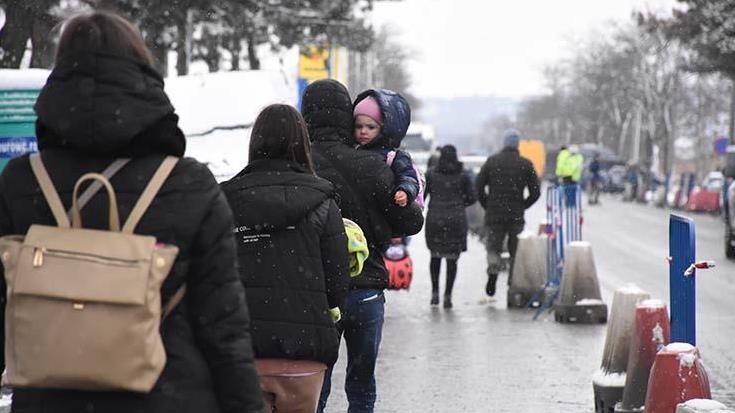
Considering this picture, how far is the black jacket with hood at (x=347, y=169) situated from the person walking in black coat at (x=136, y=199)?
2.74 metres

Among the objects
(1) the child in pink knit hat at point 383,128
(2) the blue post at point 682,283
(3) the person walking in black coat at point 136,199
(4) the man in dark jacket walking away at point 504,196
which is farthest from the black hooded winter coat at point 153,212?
(4) the man in dark jacket walking away at point 504,196

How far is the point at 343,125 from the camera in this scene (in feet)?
20.7

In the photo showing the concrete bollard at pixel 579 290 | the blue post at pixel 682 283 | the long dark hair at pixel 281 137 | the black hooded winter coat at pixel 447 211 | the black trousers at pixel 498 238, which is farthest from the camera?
the black trousers at pixel 498 238

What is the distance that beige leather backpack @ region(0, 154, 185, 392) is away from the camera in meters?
3.25

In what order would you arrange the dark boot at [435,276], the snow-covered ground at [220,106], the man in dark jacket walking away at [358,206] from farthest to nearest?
1. the dark boot at [435,276]
2. the snow-covered ground at [220,106]
3. the man in dark jacket walking away at [358,206]

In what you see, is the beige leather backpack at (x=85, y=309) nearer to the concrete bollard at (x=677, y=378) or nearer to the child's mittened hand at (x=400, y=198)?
the child's mittened hand at (x=400, y=198)

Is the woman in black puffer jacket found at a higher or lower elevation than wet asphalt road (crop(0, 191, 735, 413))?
higher

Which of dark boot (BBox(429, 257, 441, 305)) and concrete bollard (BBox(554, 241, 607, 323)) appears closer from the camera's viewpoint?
concrete bollard (BBox(554, 241, 607, 323))

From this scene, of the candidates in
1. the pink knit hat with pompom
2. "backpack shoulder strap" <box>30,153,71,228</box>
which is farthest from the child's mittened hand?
"backpack shoulder strap" <box>30,153,71,228</box>

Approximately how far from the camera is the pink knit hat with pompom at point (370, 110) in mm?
6480

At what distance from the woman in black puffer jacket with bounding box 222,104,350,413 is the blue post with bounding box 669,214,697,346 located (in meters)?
2.56

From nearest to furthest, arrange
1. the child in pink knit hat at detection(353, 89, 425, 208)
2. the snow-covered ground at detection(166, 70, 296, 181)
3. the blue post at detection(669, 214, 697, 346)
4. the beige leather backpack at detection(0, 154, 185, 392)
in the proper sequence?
the beige leather backpack at detection(0, 154, 185, 392) < the child in pink knit hat at detection(353, 89, 425, 208) < the blue post at detection(669, 214, 697, 346) < the snow-covered ground at detection(166, 70, 296, 181)

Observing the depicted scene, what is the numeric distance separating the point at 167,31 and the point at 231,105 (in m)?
8.71

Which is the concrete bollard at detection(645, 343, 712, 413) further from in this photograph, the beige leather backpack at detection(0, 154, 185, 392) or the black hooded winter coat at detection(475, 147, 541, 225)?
the black hooded winter coat at detection(475, 147, 541, 225)
